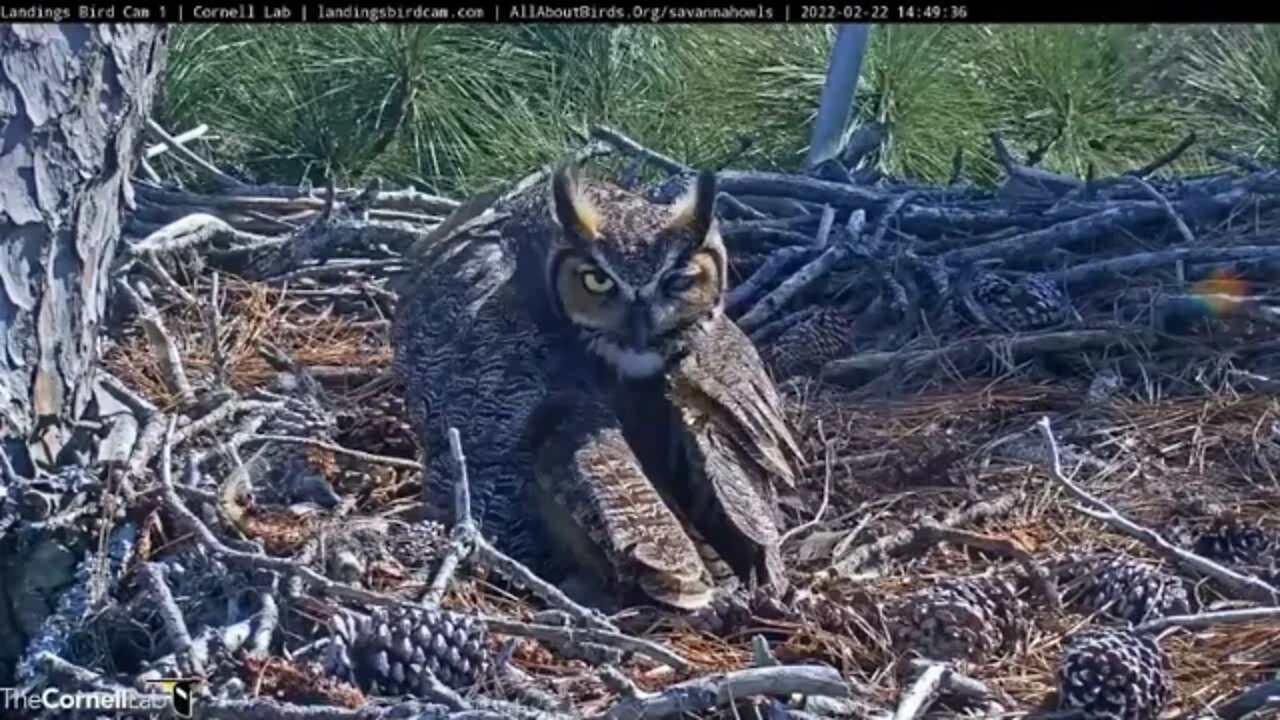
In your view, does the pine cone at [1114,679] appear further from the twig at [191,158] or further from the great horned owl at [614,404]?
the twig at [191,158]

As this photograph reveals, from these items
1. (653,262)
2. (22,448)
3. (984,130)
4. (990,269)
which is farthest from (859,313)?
(984,130)

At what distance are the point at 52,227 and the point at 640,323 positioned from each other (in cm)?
73

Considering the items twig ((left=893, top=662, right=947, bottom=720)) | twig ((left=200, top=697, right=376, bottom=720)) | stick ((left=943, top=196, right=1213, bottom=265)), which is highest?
stick ((left=943, top=196, right=1213, bottom=265))

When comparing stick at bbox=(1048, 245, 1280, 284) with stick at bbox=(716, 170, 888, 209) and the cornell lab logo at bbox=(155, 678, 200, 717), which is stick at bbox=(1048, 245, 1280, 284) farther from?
the cornell lab logo at bbox=(155, 678, 200, 717)

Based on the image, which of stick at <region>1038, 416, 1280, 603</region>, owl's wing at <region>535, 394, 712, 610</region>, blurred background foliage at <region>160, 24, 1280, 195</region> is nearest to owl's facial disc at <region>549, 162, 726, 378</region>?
owl's wing at <region>535, 394, 712, 610</region>

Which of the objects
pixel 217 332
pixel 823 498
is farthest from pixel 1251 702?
pixel 217 332

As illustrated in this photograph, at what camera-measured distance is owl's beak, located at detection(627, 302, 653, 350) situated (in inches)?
95.0

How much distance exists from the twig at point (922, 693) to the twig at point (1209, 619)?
0.77 ft

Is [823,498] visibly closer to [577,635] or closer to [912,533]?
[912,533]

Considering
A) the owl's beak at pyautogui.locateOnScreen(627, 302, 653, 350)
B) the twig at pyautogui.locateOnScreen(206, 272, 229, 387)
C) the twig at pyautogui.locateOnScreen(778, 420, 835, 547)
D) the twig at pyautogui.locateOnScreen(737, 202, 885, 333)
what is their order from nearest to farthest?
the owl's beak at pyautogui.locateOnScreen(627, 302, 653, 350)
the twig at pyautogui.locateOnScreen(778, 420, 835, 547)
the twig at pyautogui.locateOnScreen(206, 272, 229, 387)
the twig at pyautogui.locateOnScreen(737, 202, 885, 333)

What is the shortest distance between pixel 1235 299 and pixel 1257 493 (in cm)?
49

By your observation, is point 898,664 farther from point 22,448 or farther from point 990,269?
point 990,269

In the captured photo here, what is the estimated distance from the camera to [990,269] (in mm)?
3197

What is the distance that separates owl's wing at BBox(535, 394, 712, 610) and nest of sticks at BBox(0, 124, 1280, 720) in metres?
0.06
